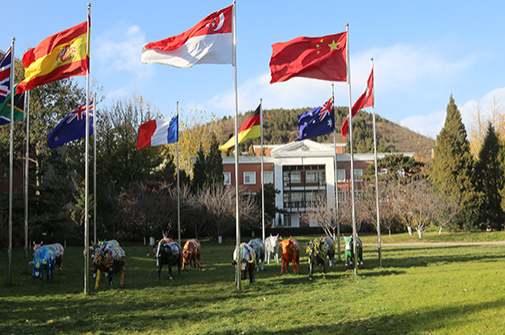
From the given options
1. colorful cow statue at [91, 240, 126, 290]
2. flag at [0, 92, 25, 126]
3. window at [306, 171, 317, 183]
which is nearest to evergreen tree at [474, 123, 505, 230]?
window at [306, 171, 317, 183]

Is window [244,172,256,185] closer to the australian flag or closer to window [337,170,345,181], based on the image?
window [337,170,345,181]

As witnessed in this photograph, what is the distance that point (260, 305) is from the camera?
1356 cm

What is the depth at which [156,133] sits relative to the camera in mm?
23953

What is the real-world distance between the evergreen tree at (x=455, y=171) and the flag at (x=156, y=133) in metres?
34.4

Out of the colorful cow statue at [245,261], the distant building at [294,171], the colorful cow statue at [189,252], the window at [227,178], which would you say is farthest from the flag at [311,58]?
the window at [227,178]

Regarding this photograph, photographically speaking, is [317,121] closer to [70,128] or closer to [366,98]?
[366,98]

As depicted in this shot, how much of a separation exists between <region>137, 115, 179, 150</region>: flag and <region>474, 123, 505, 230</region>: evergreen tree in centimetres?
3676

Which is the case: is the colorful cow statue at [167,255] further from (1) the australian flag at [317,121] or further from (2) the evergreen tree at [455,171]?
(2) the evergreen tree at [455,171]

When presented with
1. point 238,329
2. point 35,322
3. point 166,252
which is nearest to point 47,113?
point 166,252

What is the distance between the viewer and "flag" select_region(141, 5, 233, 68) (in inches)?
589

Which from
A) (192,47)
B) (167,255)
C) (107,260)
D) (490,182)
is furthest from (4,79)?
(490,182)

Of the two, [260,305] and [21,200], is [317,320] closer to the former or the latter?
[260,305]

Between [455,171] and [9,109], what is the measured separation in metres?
43.7

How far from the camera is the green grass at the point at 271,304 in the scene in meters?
10.5
